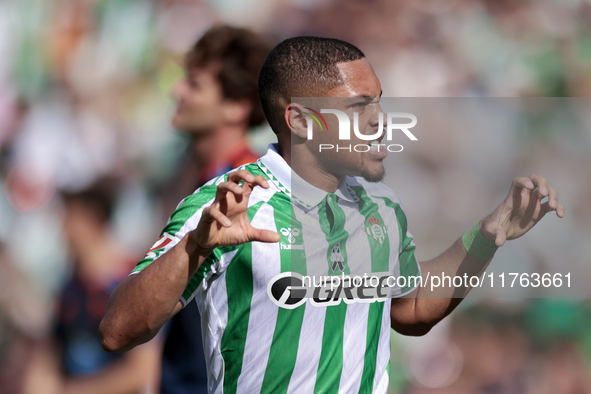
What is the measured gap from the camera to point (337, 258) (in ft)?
4.83

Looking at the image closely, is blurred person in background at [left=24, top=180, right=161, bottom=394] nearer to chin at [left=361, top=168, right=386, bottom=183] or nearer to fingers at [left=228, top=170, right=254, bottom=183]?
chin at [left=361, top=168, right=386, bottom=183]

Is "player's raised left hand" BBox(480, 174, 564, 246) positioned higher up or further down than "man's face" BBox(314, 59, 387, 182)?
further down

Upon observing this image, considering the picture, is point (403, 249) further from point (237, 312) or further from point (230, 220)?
point (230, 220)

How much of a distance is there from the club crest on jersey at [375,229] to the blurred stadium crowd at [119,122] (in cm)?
143

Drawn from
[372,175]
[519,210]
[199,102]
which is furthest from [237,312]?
[199,102]

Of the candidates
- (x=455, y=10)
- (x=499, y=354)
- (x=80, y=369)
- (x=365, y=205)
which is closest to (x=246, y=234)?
(x=365, y=205)

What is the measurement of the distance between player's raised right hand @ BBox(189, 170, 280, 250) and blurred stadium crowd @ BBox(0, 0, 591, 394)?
175 cm

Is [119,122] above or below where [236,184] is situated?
above

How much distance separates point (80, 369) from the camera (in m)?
2.87

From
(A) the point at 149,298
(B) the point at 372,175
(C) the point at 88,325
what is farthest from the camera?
(C) the point at 88,325

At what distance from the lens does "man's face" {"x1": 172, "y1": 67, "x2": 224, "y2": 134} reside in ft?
8.23

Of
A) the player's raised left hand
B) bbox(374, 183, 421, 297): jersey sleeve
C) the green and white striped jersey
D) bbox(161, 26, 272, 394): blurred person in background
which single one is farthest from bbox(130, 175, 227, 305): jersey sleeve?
bbox(161, 26, 272, 394): blurred person in background

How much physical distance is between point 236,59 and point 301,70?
1128 mm

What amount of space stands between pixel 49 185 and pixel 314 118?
2.00 m
